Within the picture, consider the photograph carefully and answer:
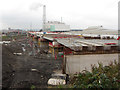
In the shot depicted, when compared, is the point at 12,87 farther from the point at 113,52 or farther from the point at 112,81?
the point at 113,52

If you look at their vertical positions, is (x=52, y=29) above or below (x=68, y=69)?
above

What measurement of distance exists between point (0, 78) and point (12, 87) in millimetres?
2031

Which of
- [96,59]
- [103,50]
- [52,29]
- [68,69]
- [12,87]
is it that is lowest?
[12,87]

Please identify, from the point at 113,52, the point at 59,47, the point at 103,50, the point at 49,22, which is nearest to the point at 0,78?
the point at 103,50

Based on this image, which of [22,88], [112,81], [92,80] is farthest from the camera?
[22,88]

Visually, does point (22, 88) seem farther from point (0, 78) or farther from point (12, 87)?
point (0, 78)

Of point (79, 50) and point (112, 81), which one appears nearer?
point (112, 81)

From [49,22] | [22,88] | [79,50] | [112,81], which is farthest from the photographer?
[49,22]

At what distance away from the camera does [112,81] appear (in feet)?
16.2

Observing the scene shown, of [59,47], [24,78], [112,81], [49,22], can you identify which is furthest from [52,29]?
[112,81]

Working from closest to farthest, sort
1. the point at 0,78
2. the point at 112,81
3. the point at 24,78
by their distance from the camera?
the point at 112,81, the point at 0,78, the point at 24,78

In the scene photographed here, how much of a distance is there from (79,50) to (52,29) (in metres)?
103

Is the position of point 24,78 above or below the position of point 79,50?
below

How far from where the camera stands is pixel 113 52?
10992 mm
